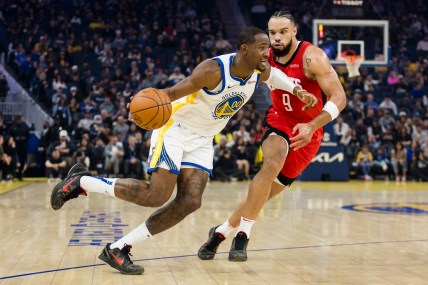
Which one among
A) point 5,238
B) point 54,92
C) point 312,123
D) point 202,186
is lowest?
point 5,238

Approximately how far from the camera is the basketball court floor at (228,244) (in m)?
5.21

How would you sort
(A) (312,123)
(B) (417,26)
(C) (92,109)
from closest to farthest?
(A) (312,123) < (C) (92,109) < (B) (417,26)

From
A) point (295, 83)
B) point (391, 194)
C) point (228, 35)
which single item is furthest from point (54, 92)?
point (295, 83)

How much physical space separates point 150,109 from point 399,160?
1545cm

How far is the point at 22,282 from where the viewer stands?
15.8ft

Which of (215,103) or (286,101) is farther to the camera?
(286,101)

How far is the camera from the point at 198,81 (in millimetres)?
5352

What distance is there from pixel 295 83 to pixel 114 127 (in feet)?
41.8

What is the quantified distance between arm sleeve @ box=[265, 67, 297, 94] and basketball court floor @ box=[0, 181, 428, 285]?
1.42m

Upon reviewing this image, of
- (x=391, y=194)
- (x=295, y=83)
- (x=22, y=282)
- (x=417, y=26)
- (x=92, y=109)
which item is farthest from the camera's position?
(x=417, y=26)

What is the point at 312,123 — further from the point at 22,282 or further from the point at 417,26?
the point at 417,26

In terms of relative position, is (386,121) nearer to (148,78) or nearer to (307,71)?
(148,78)

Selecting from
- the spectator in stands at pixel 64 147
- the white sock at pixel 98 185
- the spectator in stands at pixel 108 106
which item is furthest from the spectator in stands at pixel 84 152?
the white sock at pixel 98 185

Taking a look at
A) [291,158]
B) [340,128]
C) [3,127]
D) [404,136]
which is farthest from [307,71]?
[404,136]
